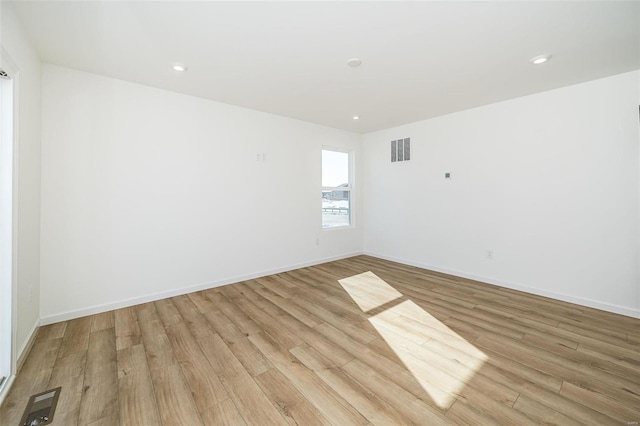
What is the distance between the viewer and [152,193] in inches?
120

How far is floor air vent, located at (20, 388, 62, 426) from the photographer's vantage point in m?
1.41

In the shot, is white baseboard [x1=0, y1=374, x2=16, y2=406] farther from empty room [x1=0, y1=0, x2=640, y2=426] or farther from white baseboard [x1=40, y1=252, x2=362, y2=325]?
white baseboard [x1=40, y1=252, x2=362, y2=325]

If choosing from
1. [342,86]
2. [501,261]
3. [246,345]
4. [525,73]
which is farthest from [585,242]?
[246,345]

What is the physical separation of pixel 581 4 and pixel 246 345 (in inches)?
141

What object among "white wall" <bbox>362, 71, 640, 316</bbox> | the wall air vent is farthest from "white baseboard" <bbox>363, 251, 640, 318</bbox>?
the wall air vent

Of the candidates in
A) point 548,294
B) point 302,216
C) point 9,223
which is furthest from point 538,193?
point 9,223

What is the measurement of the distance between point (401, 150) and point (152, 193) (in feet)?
13.4

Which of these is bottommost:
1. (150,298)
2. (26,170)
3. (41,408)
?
(41,408)

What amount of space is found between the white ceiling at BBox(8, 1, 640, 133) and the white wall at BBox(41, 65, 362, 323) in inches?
15.4

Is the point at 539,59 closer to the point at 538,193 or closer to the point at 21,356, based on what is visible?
the point at 538,193

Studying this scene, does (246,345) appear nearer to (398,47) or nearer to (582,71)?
(398,47)

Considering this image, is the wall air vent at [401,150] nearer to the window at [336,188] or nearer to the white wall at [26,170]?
the window at [336,188]

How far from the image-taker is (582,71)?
2.64m

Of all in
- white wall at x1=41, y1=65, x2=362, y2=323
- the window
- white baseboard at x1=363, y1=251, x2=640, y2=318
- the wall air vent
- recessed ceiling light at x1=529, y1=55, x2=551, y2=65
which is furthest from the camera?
the window
